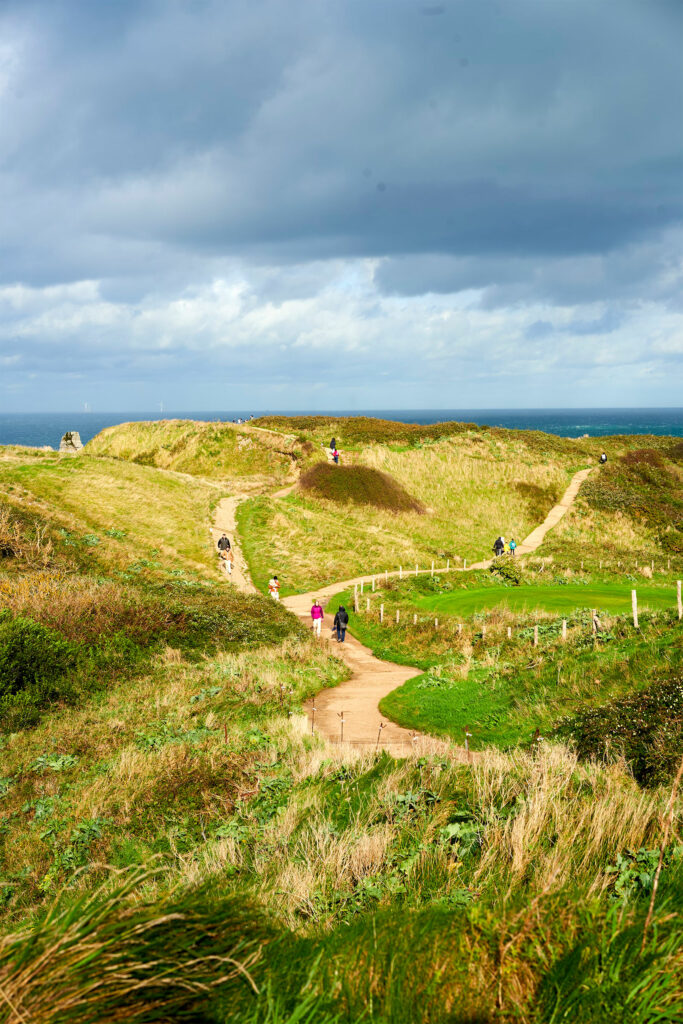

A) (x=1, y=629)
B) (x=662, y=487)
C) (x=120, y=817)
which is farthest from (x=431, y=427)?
(x=120, y=817)

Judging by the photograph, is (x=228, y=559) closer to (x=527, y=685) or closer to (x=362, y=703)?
(x=362, y=703)

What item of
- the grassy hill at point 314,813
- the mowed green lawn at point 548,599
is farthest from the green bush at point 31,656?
the mowed green lawn at point 548,599

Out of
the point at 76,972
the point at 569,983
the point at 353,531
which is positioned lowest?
the point at 353,531

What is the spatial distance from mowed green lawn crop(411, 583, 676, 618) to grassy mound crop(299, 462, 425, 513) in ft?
67.5

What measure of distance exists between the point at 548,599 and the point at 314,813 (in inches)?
909

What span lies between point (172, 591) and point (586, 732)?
21010mm

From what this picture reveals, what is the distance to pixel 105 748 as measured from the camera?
12.8 m

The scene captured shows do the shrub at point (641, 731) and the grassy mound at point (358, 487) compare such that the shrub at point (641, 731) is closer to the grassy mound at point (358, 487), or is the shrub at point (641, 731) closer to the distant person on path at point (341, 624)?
the distant person on path at point (341, 624)

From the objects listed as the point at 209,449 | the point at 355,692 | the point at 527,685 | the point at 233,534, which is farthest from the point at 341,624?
the point at 209,449

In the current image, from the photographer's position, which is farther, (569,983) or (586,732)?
(586,732)

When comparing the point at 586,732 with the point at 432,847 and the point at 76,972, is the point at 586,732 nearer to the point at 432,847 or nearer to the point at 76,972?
the point at 432,847

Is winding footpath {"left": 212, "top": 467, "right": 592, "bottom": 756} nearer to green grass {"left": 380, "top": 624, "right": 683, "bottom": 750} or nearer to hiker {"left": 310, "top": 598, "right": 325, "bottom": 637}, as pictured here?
hiker {"left": 310, "top": 598, "right": 325, "bottom": 637}

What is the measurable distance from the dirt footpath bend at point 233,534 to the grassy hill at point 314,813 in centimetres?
539

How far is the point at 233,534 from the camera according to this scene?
149ft
